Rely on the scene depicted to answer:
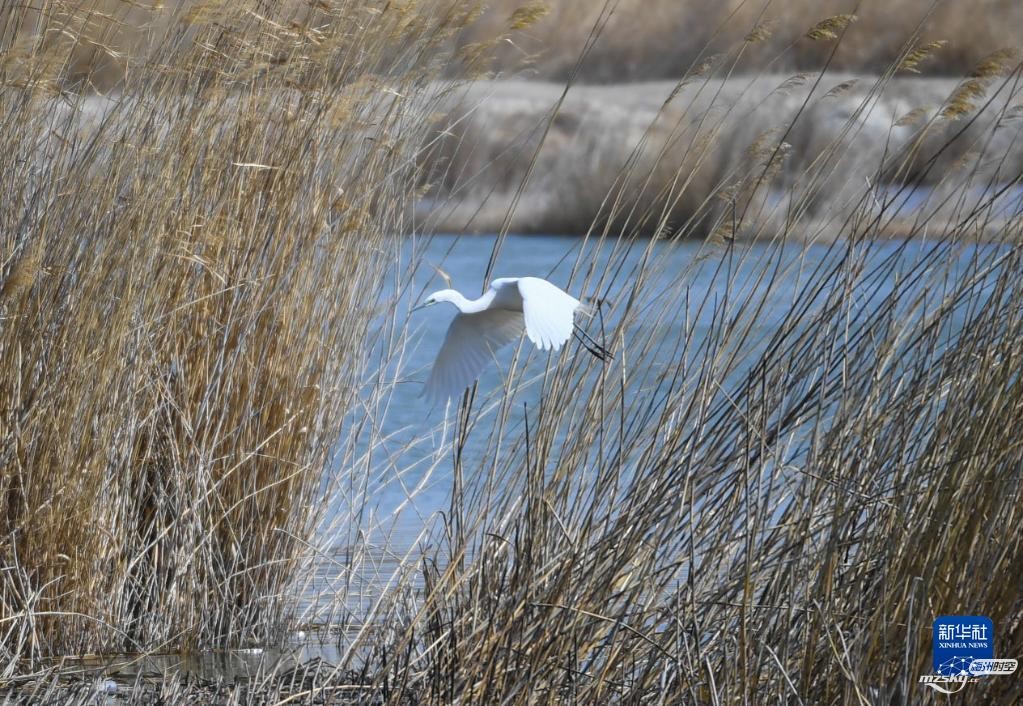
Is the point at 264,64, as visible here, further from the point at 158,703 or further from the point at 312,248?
the point at 158,703

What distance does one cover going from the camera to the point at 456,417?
5.84 feet

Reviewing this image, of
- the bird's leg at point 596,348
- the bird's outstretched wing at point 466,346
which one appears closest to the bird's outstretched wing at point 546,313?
the bird's leg at point 596,348

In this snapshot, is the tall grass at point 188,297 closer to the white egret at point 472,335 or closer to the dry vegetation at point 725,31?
the white egret at point 472,335

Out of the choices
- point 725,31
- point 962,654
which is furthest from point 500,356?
point 962,654

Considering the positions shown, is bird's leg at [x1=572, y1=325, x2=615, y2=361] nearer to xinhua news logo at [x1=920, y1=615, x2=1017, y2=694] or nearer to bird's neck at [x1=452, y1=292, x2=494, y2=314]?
bird's neck at [x1=452, y1=292, x2=494, y2=314]

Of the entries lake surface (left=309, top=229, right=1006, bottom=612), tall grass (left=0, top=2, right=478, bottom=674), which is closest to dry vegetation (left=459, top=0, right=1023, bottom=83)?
lake surface (left=309, top=229, right=1006, bottom=612)

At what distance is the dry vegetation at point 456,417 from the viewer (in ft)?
3.75

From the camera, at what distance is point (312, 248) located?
1839 millimetres

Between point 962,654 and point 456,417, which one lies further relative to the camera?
point 456,417

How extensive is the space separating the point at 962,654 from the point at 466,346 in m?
0.72

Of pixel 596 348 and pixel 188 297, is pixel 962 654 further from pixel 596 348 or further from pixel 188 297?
pixel 188 297

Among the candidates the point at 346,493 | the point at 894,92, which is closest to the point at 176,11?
the point at 346,493

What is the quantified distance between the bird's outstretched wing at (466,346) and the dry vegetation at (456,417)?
0.07 metres

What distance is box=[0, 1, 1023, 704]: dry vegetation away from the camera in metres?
1.14
